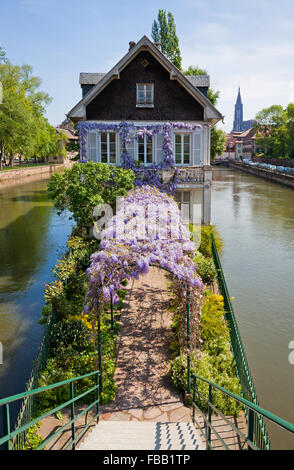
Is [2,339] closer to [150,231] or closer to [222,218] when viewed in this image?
[150,231]

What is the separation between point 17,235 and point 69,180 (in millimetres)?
11716

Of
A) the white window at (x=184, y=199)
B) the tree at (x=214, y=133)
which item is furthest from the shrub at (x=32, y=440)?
the tree at (x=214, y=133)

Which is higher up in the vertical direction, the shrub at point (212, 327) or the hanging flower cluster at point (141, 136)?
the hanging flower cluster at point (141, 136)

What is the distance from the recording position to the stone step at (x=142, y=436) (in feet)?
21.6

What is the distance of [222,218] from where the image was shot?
35969 mm

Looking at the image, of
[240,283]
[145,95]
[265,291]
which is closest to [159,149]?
[145,95]

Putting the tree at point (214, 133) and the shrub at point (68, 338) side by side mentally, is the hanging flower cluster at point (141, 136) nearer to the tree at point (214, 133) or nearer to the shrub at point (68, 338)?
the shrub at point (68, 338)

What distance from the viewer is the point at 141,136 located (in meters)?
22.4

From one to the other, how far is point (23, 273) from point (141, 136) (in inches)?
407

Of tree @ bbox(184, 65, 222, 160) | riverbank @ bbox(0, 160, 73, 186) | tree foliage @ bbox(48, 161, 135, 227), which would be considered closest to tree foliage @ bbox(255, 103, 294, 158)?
tree @ bbox(184, 65, 222, 160)

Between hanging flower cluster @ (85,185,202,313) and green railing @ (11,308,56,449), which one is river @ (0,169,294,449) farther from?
hanging flower cluster @ (85,185,202,313)

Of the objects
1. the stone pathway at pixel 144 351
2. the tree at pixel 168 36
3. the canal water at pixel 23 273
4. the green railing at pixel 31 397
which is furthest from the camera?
the tree at pixel 168 36

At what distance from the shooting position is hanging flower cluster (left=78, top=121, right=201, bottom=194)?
2208cm
